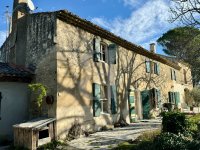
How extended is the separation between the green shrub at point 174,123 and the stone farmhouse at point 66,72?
3714 mm

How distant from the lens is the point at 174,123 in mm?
9102

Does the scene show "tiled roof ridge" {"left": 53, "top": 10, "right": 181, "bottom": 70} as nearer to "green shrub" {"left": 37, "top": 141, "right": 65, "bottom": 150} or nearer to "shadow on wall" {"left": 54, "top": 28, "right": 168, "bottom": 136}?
"shadow on wall" {"left": 54, "top": 28, "right": 168, "bottom": 136}

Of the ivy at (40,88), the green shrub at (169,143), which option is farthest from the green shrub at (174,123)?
the ivy at (40,88)

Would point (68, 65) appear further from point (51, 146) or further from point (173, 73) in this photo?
point (173, 73)

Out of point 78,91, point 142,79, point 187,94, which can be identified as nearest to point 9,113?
point 78,91

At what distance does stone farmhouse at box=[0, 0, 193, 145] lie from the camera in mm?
10211

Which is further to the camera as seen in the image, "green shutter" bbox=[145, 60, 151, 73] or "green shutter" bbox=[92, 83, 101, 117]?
"green shutter" bbox=[145, 60, 151, 73]

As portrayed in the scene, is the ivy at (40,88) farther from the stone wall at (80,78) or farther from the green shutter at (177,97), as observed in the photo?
the green shutter at (177,97)

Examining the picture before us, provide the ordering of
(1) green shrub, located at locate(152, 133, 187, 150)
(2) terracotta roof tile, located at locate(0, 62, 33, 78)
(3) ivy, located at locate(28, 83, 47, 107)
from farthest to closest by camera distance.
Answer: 1. (2) terracotta roof tile, located at locate(0, 62, 33, 78)
2. (3) ivy, located at locate(28, 83, 47, 107)
3. (1) green shrub, located at locate(152, 133, 187, 150)

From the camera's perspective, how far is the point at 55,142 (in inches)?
362

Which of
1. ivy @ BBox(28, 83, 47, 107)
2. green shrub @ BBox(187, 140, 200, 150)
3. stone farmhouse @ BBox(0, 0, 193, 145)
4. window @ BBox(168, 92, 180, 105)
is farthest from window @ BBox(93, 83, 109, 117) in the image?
window @ BBox(168, 92, 180, 105)

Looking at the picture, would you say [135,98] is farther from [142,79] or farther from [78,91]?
[78,91]

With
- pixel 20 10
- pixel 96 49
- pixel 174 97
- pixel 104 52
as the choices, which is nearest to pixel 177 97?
pixel 174 97

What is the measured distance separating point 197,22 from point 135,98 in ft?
22.5
